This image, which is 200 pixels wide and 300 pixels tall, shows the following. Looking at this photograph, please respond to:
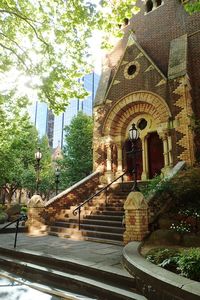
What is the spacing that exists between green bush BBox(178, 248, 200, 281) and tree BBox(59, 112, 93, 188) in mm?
20261

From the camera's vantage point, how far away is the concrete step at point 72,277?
4643 millimetres

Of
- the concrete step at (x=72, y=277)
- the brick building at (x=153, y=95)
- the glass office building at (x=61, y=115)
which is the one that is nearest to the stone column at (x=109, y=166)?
the brick building at (x=153, y=95)

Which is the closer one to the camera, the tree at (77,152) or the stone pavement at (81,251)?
the stone pavement at (81,251)

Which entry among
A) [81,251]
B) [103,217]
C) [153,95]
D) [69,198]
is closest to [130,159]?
[153,95]

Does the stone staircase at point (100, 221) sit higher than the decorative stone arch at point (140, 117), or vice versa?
the decorative stone arch at point (140, 117)

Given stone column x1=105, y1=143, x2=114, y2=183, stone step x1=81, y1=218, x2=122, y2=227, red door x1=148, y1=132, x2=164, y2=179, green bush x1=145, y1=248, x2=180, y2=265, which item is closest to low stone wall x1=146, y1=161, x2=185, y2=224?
stone step x1=81, y1=218, x2=122, y2=227

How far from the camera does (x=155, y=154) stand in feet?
46.2

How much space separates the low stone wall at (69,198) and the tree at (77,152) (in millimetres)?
10583

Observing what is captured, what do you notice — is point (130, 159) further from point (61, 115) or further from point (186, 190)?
point (61, 115)

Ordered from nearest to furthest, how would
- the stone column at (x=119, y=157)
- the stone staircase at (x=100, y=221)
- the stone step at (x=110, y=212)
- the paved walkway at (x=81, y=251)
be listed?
the paved walkway at (x=81, y=251), the stone staircase at (x=100, y=221), the stone step at (x=110, y=212), the stone column at (x=119, y=157)

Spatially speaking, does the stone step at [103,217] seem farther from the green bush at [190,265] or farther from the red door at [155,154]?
the green bush at [190,265]

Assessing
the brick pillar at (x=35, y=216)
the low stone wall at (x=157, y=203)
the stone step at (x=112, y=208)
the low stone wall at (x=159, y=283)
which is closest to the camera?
the low stone wall at (x=159, y=283)

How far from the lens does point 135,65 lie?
48.2 ft

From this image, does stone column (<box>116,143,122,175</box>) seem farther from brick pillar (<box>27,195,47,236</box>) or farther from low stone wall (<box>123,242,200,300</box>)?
low stone wall (<box>123,242,200,300</box>)
